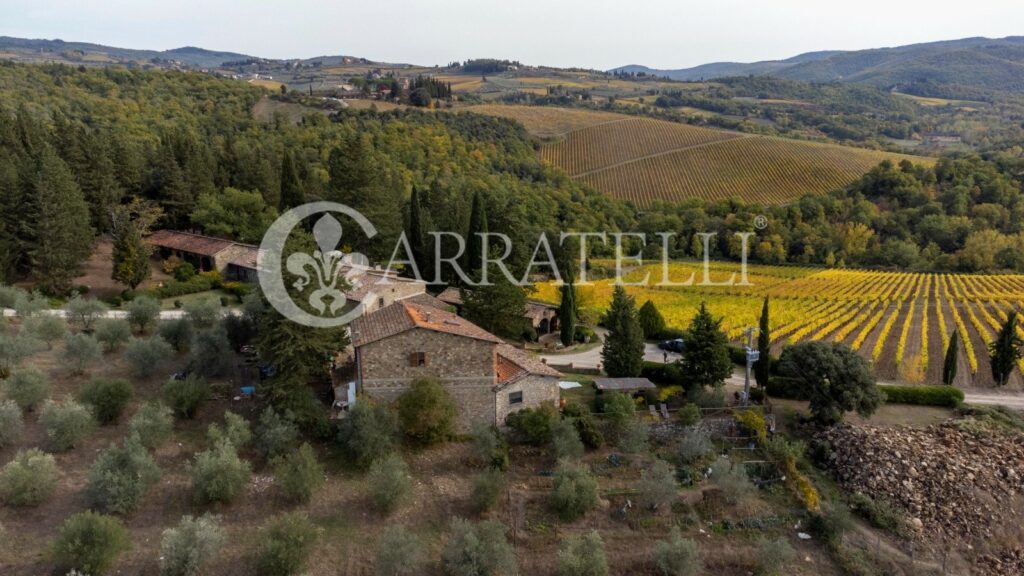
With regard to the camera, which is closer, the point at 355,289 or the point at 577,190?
the point at 355,289

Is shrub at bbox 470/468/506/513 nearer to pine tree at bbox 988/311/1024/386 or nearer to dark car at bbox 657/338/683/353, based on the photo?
dark car at bbox 657/338/683/353

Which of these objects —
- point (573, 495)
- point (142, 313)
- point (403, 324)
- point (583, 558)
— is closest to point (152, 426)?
point (403, 324)

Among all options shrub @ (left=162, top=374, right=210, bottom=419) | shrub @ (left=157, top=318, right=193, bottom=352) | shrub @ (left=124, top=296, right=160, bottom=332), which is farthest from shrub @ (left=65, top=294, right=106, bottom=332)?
shrub @ (left=162, top=374, right=210, bottom=419)

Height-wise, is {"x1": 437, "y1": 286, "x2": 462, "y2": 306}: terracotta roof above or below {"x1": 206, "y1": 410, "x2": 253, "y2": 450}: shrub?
above

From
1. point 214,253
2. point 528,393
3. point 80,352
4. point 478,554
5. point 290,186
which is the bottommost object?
point 478,554

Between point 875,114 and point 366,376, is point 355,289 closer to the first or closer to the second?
point 366,376

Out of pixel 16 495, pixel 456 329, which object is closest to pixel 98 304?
pixel 16 495

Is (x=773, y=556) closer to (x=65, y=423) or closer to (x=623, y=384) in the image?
(x=623, y=384)
